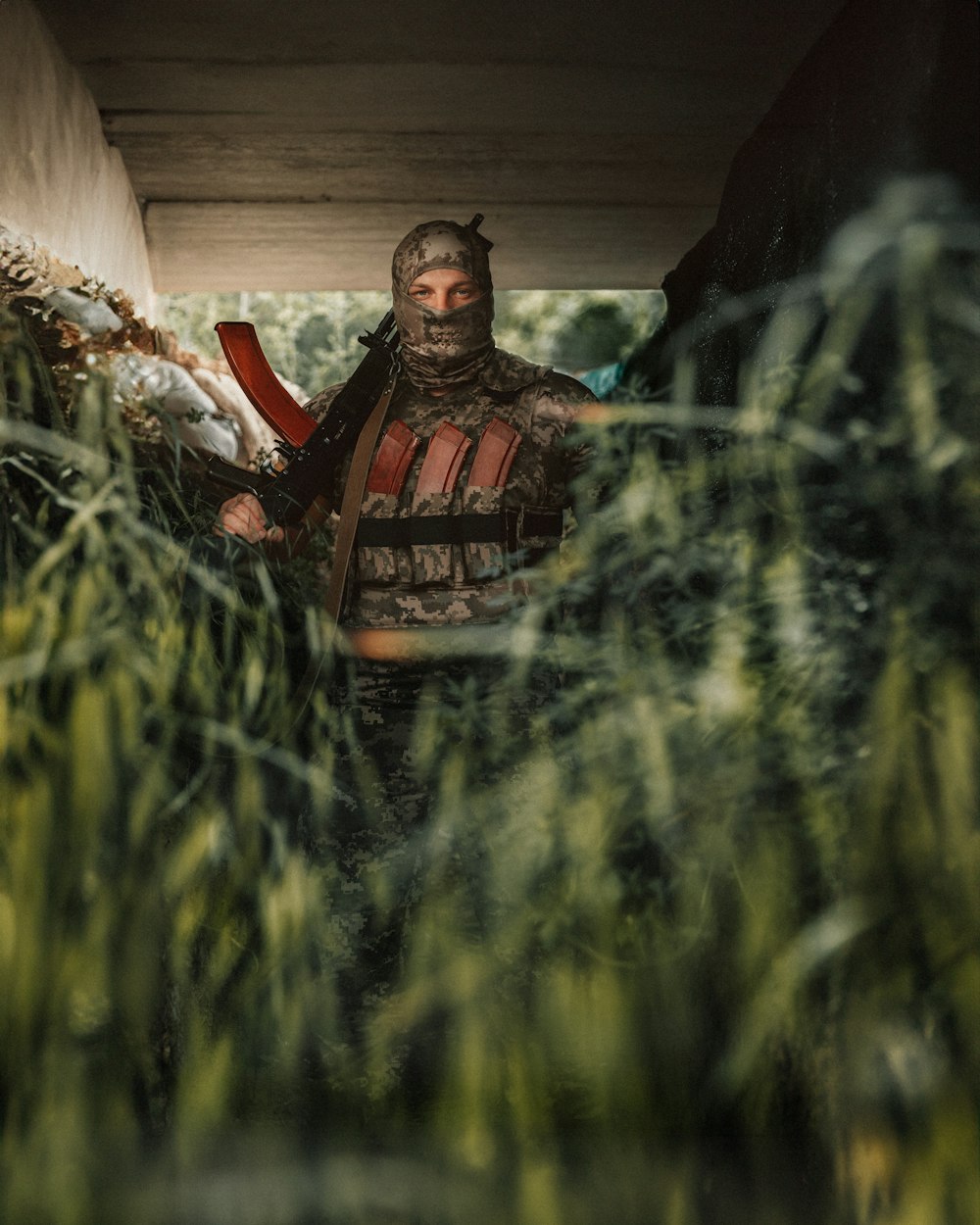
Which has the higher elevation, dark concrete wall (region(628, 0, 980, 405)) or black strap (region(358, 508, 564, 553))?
dark concrete wall (region(628, 0, 980, 405))

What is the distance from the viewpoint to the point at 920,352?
130 cm

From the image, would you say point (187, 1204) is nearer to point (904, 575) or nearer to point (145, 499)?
point (145, 499)

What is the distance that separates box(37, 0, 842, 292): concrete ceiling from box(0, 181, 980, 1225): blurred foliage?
2.48 feet

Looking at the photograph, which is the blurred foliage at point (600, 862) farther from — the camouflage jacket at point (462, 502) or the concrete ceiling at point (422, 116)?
the concrete ceiling at point (422, 116)

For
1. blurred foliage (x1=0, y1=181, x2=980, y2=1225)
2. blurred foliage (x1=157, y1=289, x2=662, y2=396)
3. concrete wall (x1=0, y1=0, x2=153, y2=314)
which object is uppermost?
blurred foliage (x1=157, y1=289, x2=662, y2=396)

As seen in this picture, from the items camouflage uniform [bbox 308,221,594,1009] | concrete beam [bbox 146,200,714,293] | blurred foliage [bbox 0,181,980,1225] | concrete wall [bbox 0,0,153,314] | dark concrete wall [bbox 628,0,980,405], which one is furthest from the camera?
concrete beam [bbox 146,200,714,293]

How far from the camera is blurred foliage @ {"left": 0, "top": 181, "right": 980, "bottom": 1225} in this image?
1229mm

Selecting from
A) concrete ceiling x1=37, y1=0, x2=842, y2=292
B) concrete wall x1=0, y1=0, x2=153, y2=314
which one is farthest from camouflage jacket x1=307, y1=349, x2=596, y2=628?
concrete wall x1=0, y1=0, x2=153, y2=314

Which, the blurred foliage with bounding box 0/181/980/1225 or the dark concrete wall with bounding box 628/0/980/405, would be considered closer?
the blurred foliage with bounding box 0/181/980/1225

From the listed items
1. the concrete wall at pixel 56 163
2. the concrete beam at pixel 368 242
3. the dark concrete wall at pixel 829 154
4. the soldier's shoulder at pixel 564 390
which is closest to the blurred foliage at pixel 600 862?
the dark concrete wall at pixel 829 154

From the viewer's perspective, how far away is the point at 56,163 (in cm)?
221

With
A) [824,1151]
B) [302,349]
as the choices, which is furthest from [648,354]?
[302,349]

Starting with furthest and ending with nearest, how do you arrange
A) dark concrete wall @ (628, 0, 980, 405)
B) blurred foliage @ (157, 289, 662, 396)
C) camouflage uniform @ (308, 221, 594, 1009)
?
blurred foliage @ (157, 289, 662, 396) < camouflage uniform @ (308, 221, 594, 1009) < dark concrete wall @ (628, 0, 980, 405)

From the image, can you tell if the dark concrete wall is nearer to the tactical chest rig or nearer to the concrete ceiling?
the concrete ceiling
